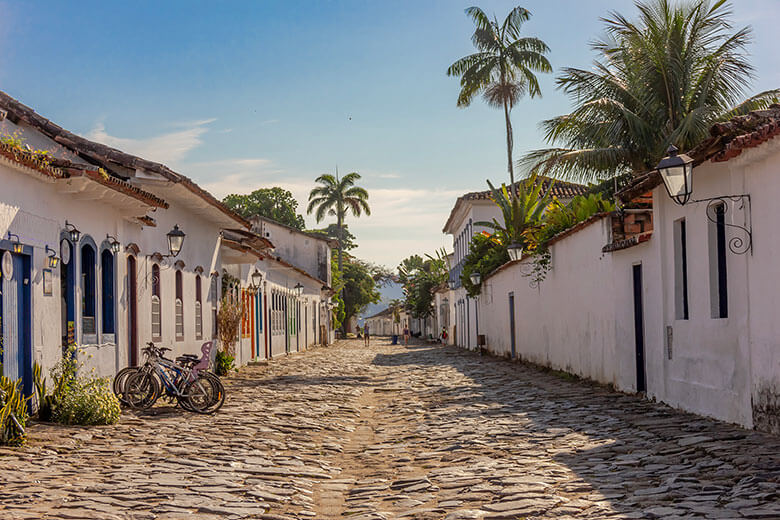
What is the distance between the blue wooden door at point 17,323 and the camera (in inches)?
384

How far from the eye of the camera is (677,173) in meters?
9.64

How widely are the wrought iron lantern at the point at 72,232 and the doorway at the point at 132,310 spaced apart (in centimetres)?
264

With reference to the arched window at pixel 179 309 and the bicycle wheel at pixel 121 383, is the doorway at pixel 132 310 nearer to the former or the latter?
the bicycle wheel at pixel 121 383

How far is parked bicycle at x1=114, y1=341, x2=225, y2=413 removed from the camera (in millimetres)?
12242

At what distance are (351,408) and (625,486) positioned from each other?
735cm

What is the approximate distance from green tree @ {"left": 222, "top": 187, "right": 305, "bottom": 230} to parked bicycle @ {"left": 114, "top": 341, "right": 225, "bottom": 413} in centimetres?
5623

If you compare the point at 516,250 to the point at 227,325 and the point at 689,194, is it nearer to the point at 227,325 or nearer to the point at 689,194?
the point at 227,325

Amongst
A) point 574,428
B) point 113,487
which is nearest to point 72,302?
point 113,487

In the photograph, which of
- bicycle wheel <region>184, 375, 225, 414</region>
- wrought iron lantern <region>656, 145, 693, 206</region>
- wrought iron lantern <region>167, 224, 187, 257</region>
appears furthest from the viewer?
wrought iron lantern <region>167, 224, 187, 257</region>

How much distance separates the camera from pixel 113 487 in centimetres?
682

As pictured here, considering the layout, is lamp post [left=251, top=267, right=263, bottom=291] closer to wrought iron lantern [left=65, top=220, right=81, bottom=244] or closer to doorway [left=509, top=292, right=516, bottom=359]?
doorway [left=509, top=292, right=516, bottom=359]

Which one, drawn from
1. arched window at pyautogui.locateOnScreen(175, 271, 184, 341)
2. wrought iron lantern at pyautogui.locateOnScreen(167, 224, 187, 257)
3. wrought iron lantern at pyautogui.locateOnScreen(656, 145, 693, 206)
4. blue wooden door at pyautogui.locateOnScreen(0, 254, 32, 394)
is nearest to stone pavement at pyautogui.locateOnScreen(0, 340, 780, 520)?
blue wooden door at pyautogui.locateOnScreen(0, 254, 32, 394)

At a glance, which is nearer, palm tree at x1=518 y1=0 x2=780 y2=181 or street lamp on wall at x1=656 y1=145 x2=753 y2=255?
street lamp on wall at x1=656 y1=145 x2=753 y2=255

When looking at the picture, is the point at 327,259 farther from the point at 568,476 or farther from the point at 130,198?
the point at 568,476
